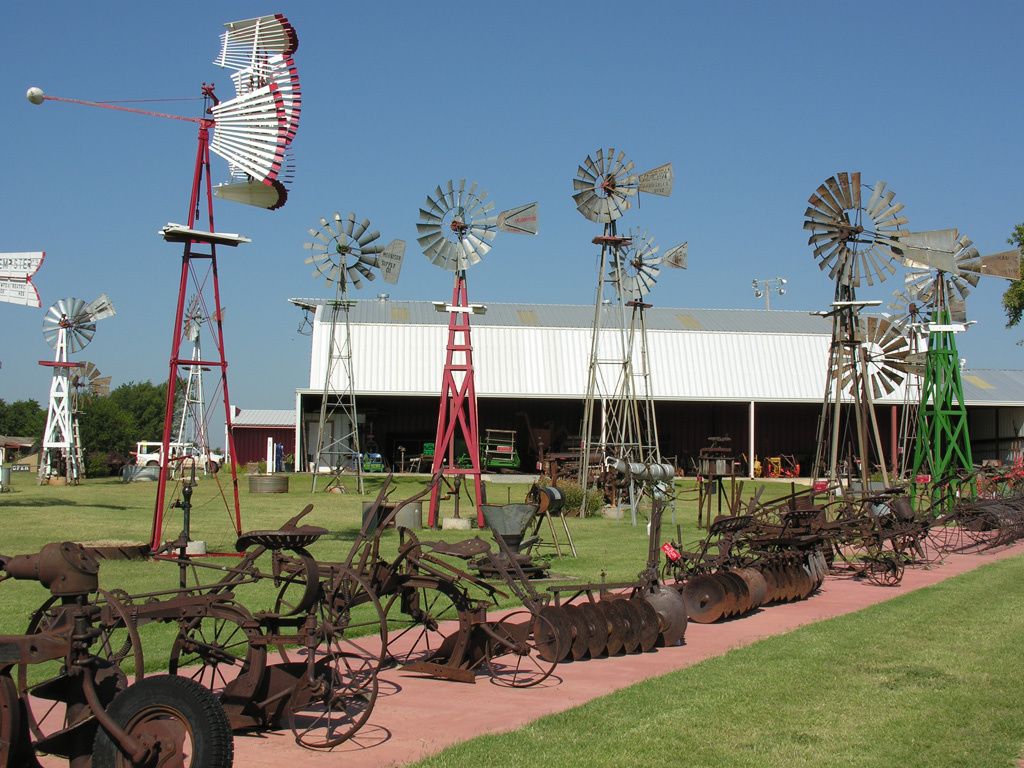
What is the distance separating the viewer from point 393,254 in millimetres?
32594

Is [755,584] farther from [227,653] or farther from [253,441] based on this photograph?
[253,441]

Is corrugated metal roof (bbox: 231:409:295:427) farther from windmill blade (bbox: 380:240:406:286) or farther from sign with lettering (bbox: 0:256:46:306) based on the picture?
sign with lettering (bbox: 0:256:46:306)

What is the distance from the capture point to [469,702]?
7.66 metres

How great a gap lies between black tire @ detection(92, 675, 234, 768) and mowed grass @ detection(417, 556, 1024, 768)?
166 centimetres

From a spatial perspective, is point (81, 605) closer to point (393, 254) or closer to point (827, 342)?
point (393, 254)

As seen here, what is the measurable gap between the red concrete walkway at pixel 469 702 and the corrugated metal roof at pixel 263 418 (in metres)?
52.3

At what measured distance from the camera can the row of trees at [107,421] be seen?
211 ft

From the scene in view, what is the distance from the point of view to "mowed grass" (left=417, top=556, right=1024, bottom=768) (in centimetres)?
612

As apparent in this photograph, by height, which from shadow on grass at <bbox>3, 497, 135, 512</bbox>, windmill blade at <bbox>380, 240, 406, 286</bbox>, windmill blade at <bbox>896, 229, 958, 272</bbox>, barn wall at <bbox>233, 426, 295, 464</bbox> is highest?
windmill blade at <bbox>380, 240, 406, 286</bbox>

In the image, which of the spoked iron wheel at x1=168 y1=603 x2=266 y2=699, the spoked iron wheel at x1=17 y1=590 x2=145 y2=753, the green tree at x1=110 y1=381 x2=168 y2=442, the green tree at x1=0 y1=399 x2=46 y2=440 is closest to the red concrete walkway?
the spoked iron wheel at x1=168 y1=603 x2=266 y2=699

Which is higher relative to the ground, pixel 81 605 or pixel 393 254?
pixel 393 254

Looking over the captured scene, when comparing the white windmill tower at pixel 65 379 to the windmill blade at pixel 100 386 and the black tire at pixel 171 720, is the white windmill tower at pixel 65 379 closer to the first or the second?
the windmill blade at pixel 100 386

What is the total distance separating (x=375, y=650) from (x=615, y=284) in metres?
18.9

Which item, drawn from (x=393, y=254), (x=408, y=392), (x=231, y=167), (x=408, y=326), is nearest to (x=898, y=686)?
(x=231, y=167)
